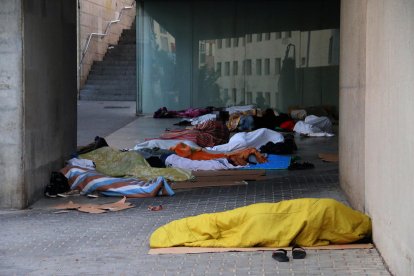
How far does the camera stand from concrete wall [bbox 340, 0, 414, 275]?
470 cm

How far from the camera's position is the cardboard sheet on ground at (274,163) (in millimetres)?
10664

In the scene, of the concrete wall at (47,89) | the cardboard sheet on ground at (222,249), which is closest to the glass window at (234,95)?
the concrete wall at (47,89)

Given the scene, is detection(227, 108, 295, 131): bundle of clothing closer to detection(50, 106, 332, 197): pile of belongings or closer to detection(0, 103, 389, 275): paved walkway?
detection(50, 106, 332, 197): pile of belongings

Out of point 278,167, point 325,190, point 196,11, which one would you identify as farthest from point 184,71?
point 325,190

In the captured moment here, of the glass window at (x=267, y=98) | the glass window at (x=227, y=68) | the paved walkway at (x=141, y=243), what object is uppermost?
the glass window at (x=227, y=68)

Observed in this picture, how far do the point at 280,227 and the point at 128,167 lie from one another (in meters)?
4.13

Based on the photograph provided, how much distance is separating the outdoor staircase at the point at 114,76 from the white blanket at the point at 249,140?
1522 centimetres

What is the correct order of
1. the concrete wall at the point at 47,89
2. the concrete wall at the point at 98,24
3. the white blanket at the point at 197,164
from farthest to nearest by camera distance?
the concrete wall at the point at 98,24
the white blanket at the point at 197,164
the concrete wall at the point at 47,89

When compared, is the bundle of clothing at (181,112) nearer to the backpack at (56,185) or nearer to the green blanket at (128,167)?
the green blanket at (128,167)

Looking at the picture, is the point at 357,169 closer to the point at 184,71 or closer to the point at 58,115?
the point at 58,115

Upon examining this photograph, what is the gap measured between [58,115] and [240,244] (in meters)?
4.24

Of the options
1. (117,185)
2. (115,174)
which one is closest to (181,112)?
(115,174)

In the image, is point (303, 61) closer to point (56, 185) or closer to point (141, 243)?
point (56, 185)

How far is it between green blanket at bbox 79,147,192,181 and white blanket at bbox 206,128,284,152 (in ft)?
7.99
